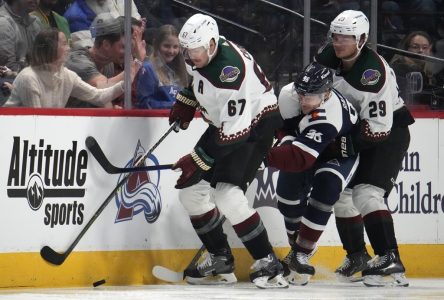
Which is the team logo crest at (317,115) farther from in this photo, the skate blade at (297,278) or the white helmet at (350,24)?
the skate blade at (297,278)

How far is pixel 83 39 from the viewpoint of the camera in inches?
285

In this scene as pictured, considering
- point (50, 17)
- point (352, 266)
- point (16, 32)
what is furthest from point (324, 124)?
point (16, 32)

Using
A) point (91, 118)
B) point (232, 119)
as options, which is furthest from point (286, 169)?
point (91, 118)

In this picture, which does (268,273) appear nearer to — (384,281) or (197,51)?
(384,281)

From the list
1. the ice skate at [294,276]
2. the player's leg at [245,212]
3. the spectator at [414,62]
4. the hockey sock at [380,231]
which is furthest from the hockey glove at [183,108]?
the spectator at [414,62]

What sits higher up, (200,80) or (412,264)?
(200,80)

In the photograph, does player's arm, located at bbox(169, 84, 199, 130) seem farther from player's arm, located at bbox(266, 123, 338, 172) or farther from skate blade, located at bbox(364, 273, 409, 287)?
skate blade, located at bbox(364, 273, 409, 287)

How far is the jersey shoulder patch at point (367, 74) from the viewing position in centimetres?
729

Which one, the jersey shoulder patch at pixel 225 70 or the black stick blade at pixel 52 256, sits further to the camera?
the black stick blade at pixel 52 256

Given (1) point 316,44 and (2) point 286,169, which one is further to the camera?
(1) point 316,44

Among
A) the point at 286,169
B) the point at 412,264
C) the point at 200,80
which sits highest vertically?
the point at 200,80

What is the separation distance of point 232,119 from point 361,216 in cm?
110

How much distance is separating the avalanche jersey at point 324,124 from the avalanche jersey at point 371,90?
8 centimetres

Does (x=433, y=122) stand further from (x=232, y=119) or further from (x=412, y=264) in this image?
(x=232, y=119)
